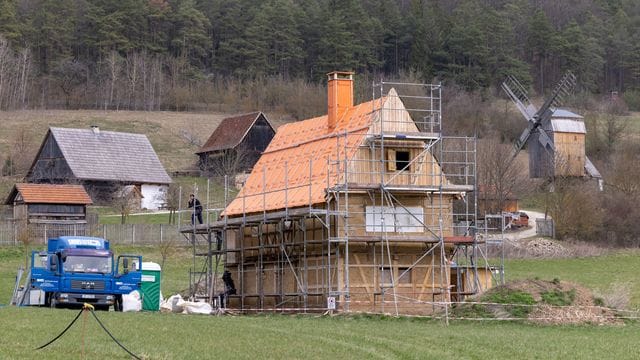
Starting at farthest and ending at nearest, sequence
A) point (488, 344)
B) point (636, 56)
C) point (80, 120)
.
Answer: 1. point (636, 56)
2. point (80, 120)
3. point (488, 344)

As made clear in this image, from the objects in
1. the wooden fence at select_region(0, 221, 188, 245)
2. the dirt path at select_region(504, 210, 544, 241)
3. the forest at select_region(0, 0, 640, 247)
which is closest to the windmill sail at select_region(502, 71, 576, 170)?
the forest at select_region(0, 0, 640, 247)

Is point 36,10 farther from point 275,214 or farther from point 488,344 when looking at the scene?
point 488,344

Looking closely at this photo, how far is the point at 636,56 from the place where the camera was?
472ft

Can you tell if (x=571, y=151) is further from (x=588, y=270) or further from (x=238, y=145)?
(x=588, y=270)

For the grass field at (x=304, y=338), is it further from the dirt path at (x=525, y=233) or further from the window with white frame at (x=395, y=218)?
the dirt path at (x=525, y=233)

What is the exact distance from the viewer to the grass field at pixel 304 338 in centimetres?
2512

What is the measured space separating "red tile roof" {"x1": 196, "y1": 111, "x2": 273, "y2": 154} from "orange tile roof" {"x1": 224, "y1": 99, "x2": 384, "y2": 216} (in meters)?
47.3

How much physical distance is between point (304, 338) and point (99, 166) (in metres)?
61.6

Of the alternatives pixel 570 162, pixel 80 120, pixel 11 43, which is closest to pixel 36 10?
pixel 11 43

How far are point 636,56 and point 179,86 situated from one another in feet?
171

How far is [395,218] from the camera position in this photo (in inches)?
1695

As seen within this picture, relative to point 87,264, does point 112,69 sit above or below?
above

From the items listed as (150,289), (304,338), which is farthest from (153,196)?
(304,338)

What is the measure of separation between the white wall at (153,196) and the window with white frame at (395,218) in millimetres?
46517
